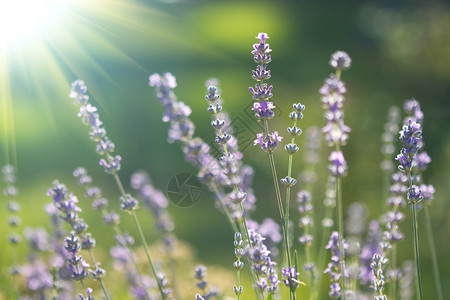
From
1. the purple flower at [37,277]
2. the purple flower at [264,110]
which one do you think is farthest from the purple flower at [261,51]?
the purple flower at [37,277]

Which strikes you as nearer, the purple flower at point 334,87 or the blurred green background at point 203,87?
the purple flower at point 334,87

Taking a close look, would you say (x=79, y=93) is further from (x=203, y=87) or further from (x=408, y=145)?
(x=203, y=87)

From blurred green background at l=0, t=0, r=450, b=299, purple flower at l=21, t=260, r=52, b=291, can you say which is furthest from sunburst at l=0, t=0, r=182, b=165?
purple flower at l=21, t=260, r=52, b=291

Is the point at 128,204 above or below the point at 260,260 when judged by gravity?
above

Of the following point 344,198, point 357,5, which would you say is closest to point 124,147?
point 344,198

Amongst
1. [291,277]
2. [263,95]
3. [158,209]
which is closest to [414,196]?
[291,277]

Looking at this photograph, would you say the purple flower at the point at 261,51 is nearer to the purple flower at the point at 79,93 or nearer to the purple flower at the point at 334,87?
the purple flower at the point at 334,87

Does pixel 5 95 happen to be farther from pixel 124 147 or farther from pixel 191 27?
pixel 191 27

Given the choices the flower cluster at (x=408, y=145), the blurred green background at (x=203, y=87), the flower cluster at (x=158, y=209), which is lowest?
the flower cluster at (x=408, y=145)
